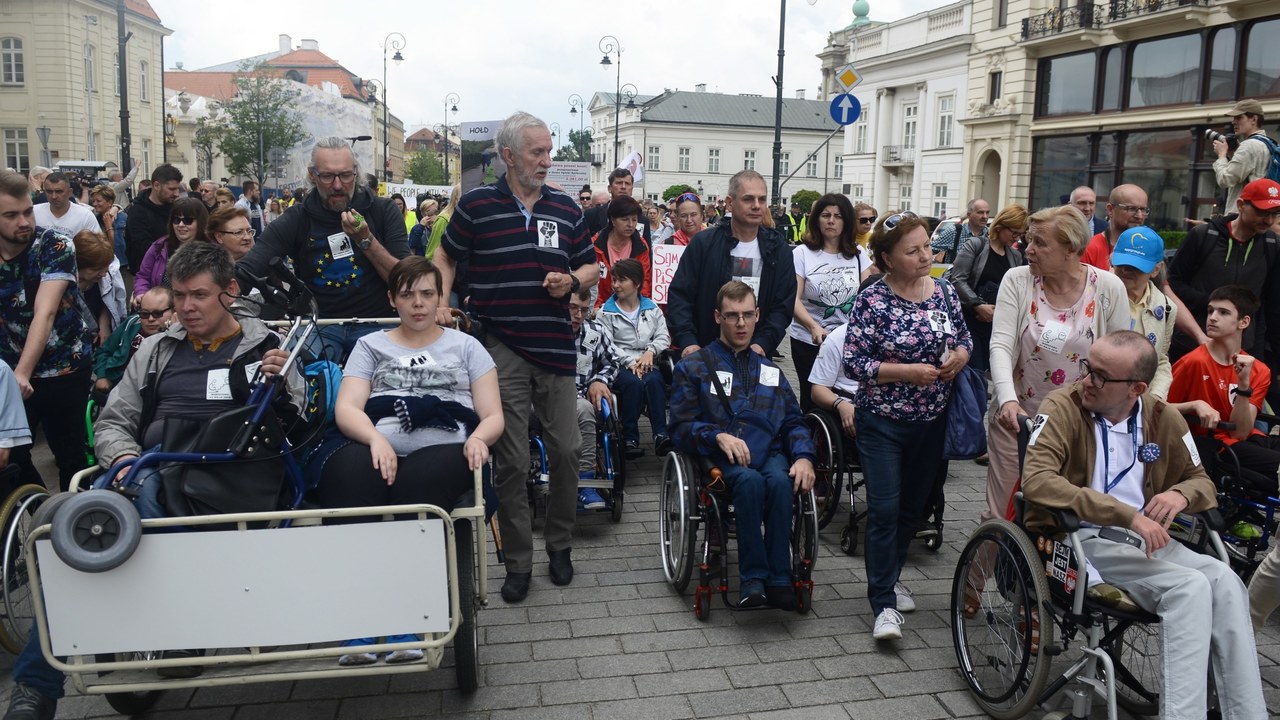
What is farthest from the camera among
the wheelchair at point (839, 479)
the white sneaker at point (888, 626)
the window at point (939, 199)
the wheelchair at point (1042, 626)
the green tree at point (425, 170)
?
the green tree at point (425, 170)

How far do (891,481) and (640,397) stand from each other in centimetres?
260

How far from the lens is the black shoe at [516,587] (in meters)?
4.74

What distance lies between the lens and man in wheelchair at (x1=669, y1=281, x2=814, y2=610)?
4.41 meters

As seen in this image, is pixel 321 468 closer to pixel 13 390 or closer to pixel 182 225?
pixel 13 390

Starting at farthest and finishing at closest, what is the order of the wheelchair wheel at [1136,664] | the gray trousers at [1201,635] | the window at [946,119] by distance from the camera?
the window at [946,119] → the wheelchair wheel at [1136,664] → the gray trousers at [1201,635]

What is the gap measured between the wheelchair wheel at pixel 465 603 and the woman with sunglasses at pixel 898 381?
71.7 inches

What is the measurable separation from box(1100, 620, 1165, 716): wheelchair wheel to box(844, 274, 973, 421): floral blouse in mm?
1225

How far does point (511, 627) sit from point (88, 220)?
664cm

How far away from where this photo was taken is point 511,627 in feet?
14.6

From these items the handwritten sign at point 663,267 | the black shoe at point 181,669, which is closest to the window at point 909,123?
the handwritten sign at point 663,267

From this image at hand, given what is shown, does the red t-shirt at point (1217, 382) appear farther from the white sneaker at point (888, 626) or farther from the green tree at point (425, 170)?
the green tree at point (425, 170)

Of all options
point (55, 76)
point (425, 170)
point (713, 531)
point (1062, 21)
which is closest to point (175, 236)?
point (713, 531)

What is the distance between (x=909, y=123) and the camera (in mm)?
47625

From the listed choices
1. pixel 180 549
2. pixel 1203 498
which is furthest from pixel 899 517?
pixel 180 549
